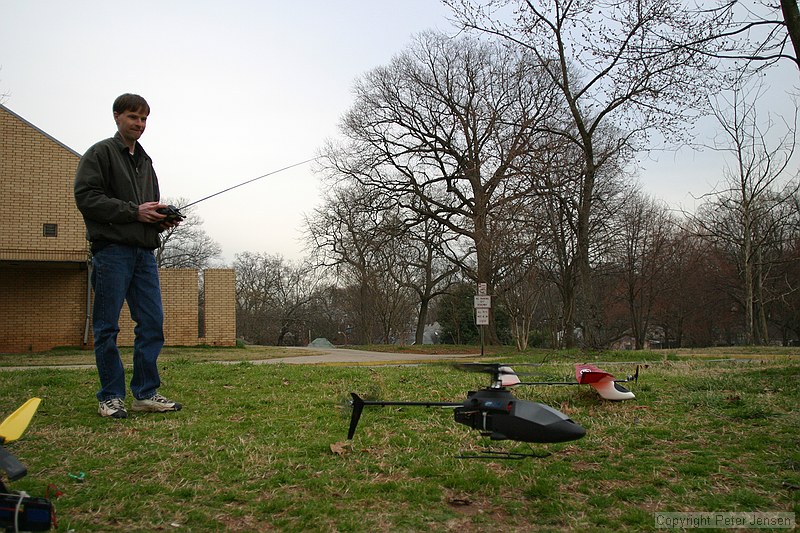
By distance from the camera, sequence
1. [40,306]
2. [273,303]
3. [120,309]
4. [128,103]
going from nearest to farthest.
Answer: [120,309]
[128,103]
[40,306]
[273,303]

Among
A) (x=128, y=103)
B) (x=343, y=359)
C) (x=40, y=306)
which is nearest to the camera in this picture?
(x=128, y=103)

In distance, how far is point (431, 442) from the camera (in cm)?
410

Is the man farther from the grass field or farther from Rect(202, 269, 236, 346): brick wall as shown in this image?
Rect(202, 269, 236, 346): brick wall

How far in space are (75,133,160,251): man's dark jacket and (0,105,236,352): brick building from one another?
52.7 feet

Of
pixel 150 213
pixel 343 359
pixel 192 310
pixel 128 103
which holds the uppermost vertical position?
pixel 128 103

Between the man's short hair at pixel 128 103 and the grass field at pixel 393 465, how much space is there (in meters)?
2.41

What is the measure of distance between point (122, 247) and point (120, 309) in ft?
1.80

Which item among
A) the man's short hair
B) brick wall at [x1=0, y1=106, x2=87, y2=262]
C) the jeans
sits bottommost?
Result: the jeans

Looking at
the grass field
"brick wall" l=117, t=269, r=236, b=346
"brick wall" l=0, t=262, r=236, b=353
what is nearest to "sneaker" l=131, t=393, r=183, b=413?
the grass field

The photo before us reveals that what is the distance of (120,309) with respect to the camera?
4.50 meters

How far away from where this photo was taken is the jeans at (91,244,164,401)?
4680 millimetres

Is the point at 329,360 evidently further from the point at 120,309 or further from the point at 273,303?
the point at 273,303

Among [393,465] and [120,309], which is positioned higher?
[120,309]

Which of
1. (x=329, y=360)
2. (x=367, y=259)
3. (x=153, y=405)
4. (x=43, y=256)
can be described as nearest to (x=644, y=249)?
(x=367, y=259)
